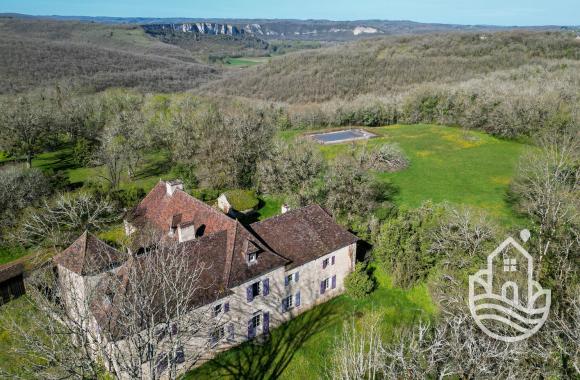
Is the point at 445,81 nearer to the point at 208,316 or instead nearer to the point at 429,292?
the point at 429,292

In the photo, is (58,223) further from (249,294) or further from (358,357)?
(358,357)

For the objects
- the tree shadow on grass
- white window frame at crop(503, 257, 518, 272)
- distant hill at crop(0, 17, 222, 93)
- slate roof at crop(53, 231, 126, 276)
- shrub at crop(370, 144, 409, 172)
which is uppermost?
distant hill at crop(0, 17, 222, 93)

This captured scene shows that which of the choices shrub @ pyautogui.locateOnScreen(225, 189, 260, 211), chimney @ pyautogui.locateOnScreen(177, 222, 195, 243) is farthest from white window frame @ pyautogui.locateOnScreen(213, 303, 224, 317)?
shrub @ pyautogui.locateOnScreen(225, 189, 260, 211)

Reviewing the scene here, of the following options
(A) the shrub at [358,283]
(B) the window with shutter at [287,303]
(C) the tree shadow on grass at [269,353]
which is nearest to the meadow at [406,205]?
(C) the tree shadow on grass at [269,353]

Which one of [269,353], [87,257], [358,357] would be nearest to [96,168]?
[87,257]

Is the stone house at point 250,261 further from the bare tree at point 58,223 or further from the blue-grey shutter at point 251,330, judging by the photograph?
the bare tree at point 58,223

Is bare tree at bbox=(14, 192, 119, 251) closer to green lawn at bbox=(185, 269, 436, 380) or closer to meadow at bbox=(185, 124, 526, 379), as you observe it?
green lawn at bbox=(185, 269, 436, 380)
